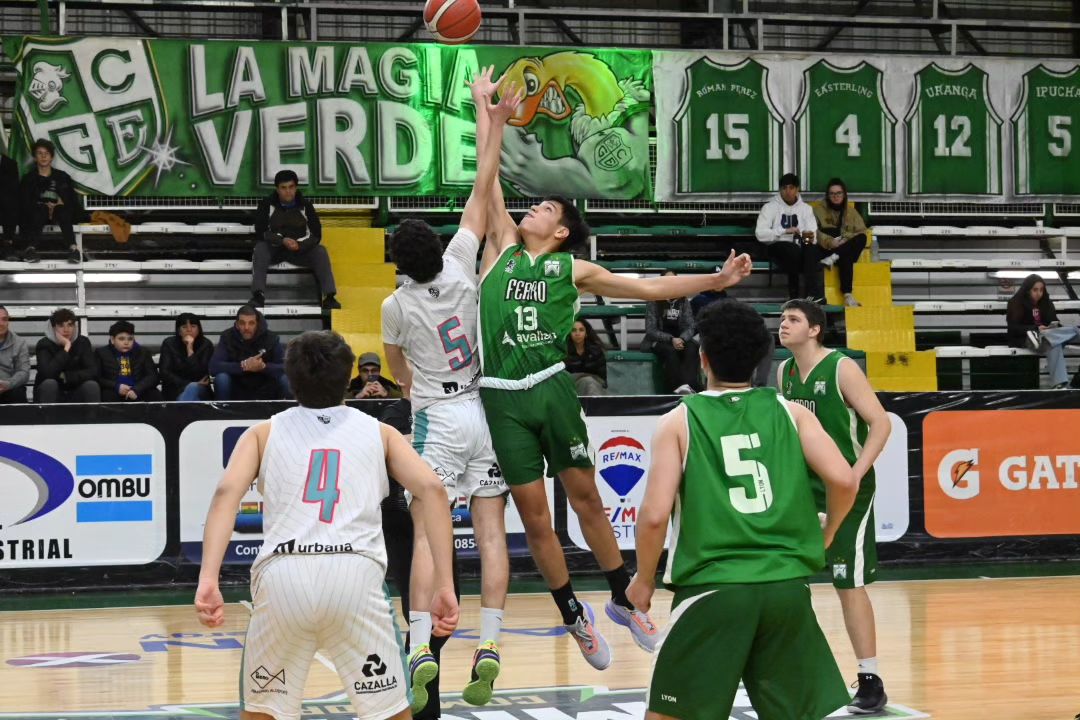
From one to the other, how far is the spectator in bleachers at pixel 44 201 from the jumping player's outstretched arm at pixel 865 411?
1016cm

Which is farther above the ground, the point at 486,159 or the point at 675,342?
the point at 486,159

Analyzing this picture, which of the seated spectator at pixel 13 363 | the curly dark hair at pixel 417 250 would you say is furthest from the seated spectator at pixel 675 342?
the curly dark hair at pixel 417 250

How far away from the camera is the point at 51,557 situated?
35.9 ft

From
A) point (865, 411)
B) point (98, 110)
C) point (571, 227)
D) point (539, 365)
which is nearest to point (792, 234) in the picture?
point (98, 110)

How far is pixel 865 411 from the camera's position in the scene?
6.71m

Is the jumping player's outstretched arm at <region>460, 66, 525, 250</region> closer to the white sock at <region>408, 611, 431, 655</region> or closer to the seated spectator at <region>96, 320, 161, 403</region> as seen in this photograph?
the white sock at <region>408, 611, 431, 655</region>

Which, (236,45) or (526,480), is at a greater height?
(236,45)

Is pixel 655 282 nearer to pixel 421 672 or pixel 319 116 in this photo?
pixel 421 672

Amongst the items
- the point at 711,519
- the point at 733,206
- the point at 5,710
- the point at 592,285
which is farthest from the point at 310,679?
the point at 733,206

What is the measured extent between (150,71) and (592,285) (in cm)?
1006

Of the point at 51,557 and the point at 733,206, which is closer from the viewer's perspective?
the point at 51,557

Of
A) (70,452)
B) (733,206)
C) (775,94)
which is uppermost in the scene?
(775,94)

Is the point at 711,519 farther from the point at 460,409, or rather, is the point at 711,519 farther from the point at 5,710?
the point at 5,710

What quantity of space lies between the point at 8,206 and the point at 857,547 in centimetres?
1057
